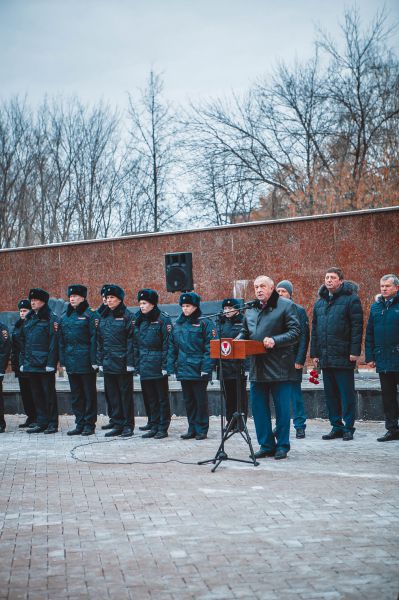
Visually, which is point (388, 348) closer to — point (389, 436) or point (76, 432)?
point (389, 436)

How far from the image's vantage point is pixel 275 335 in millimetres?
8734

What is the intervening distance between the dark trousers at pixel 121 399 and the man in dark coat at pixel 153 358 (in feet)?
0.86

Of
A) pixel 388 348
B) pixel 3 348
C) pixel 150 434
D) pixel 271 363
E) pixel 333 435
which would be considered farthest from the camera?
pixel 3 348

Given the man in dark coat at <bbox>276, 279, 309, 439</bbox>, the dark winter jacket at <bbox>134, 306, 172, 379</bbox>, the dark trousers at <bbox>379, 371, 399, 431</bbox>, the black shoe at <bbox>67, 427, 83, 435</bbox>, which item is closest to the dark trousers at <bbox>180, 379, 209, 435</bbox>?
the dark winter jacket at <bbox>134, 306, 172, 379</bbox>

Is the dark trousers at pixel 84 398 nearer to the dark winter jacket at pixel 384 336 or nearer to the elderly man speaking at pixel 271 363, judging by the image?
the elderly man speaking at pixel 271 363

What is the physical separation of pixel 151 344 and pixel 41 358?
1.93 m

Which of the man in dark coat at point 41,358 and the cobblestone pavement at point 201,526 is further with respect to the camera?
the man in dark coat at point 41,358

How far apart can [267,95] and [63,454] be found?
869 inches

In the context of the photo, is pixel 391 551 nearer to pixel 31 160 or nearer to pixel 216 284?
pixel 216 284

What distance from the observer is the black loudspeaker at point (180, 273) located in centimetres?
1479

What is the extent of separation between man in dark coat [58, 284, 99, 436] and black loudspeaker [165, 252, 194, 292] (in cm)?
332

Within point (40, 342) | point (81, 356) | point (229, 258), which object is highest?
point (229, 258)

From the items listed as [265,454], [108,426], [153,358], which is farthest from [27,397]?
[265,454]

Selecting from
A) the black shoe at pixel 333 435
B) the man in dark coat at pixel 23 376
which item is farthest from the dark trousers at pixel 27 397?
the black shoe at pixel 333 435
